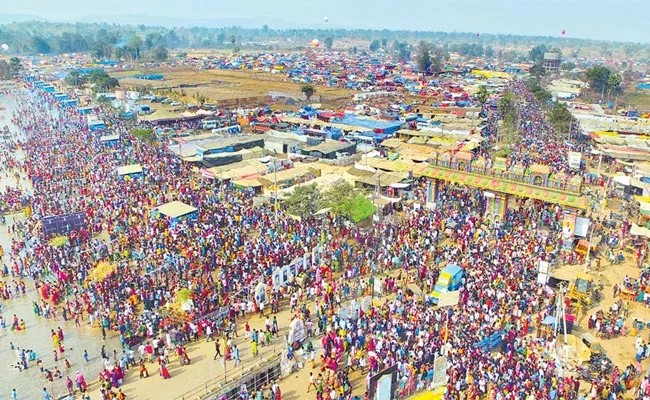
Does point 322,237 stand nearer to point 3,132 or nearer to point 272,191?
point 272,191

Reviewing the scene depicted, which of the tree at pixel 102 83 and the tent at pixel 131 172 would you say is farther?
the tree at pixel 102 83

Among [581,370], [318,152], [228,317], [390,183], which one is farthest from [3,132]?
[581,370]

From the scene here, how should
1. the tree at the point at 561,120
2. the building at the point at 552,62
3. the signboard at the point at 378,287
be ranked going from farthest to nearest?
the building at the point at 552,62, the tree at the point at 561,120, the signboard at the point at 378,287

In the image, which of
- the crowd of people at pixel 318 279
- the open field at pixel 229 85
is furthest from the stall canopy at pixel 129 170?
the open field at pixel 229 85

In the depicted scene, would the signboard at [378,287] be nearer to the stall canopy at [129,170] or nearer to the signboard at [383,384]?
the signboard at [383,384]

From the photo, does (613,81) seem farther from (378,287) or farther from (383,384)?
(383,384)

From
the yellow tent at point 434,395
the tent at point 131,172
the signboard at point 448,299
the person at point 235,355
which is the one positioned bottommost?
the person at point 235,355
